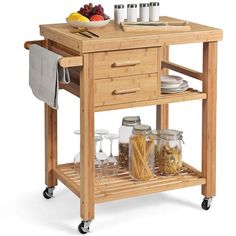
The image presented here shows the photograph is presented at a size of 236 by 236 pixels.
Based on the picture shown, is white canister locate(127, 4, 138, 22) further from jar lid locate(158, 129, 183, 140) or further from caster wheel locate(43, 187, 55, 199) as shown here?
caster wheel locate(43, 187, 55, 199)

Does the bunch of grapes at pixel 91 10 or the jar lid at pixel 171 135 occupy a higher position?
the bunch of grapes at pixel 91 10

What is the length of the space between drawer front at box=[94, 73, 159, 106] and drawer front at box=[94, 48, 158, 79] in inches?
1.5

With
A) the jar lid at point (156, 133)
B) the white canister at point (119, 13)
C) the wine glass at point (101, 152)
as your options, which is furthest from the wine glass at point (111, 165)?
the white canister at point (119, 13)

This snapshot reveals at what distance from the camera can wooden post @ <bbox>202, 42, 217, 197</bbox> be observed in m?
5.25

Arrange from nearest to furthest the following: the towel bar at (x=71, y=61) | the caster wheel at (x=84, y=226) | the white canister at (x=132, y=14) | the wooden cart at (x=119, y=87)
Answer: the towel bar at (x=71, y=61) < the wooden cart at (x=119, y=87) < the caster wheel at (x=84, y=226) < the white canister at (x=132, y=14)

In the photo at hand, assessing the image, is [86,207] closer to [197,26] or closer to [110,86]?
[110,86]

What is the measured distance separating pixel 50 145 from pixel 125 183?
599mm

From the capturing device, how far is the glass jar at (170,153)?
5.50 meters

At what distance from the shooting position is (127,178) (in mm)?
5469

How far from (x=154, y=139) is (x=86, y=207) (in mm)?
747

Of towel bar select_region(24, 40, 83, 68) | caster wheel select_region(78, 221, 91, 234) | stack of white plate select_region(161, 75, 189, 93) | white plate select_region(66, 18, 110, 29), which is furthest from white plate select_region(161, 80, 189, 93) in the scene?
caster wheel select_region(78, 221, 91, 234)

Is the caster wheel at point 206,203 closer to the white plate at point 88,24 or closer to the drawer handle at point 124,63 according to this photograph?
the drawer handle at point 124,63

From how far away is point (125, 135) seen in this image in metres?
5.57

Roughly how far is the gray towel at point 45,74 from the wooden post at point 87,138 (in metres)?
0.14
